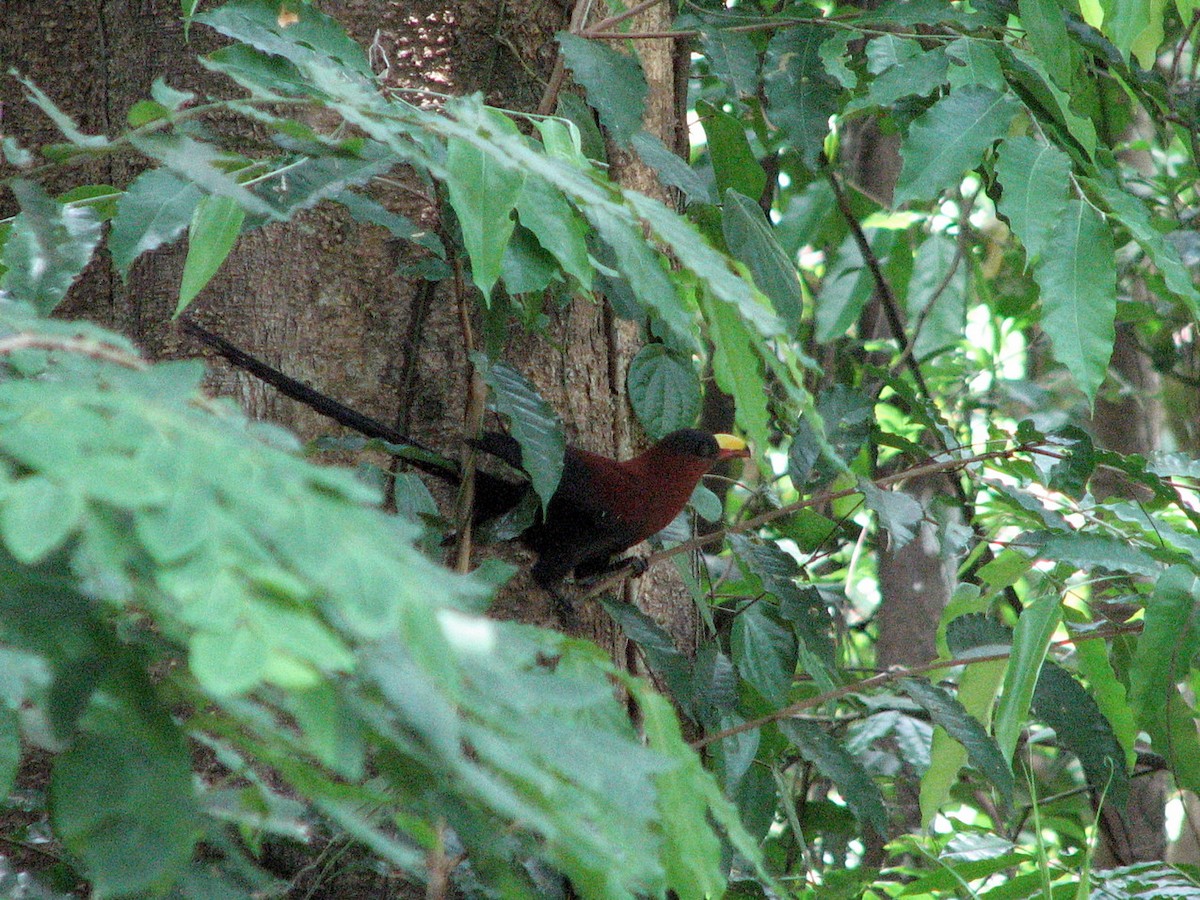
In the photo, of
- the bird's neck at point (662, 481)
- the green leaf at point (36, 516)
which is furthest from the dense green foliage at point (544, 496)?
the bird's neck at point (662, 481)

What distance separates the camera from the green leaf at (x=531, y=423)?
5.77 ft

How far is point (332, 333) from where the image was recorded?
6.34ft

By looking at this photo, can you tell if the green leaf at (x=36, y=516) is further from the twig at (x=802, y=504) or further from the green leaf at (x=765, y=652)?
the green leaf at (x=765, y=652)

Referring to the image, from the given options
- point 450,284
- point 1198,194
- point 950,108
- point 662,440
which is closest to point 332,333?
point 450,284

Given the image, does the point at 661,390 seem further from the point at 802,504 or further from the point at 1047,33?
the point at 1047,33

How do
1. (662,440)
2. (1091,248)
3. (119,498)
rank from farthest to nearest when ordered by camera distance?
(662,440) → (1091,248) → (119,498)

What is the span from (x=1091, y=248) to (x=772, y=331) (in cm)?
71

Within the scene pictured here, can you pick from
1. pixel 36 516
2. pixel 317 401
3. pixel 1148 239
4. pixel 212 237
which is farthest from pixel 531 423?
pixel 36 516

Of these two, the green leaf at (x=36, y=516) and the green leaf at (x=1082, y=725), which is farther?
the green leaf at (x=1082, y=725)

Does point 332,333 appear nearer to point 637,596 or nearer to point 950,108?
point 637,596

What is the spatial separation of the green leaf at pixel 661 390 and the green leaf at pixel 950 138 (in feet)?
1.84

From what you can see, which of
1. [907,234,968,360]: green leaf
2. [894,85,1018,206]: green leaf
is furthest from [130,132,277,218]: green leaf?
[907,234,968,360]: green leaf

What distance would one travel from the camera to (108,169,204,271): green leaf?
1.43m

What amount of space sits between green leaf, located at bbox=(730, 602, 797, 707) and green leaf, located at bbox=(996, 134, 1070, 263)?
807 mm
